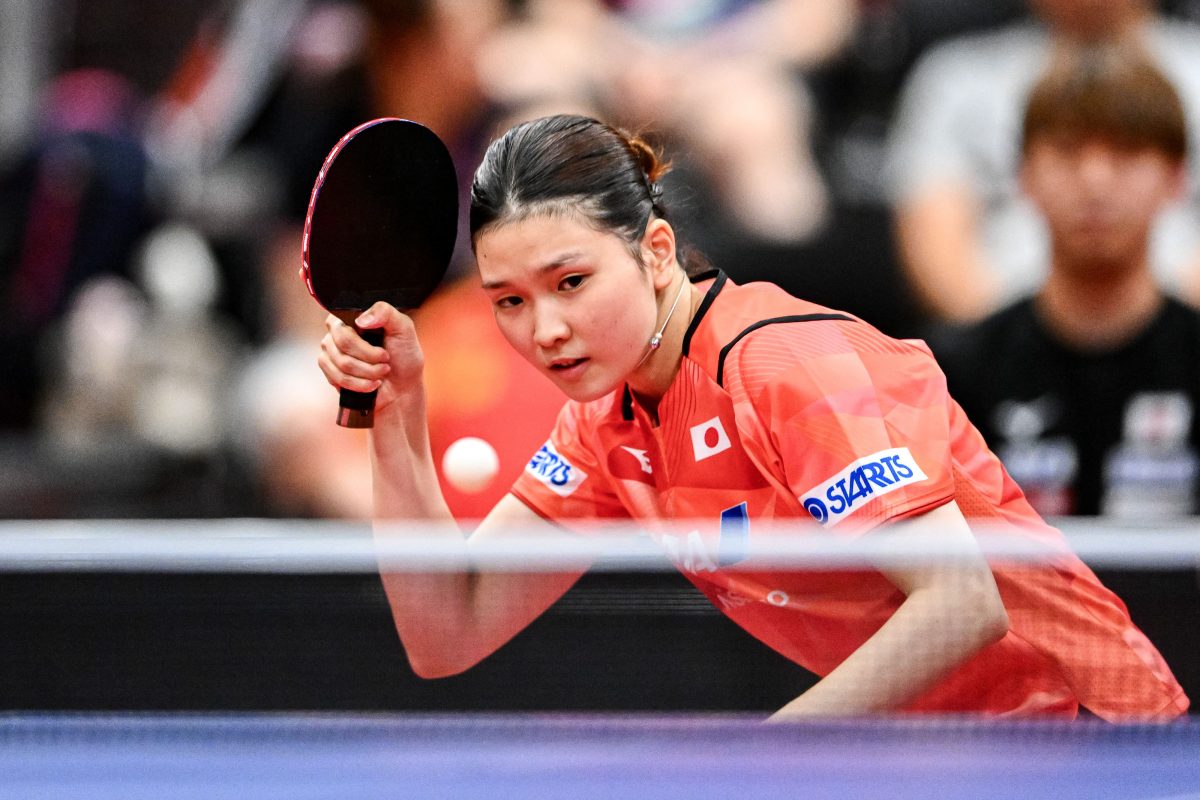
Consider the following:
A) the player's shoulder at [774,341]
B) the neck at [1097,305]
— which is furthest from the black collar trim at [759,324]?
the neck at [1097,305]

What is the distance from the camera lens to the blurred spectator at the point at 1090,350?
3.63 m

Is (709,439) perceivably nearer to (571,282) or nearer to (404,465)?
(571,282)

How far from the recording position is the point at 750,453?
6.88ft

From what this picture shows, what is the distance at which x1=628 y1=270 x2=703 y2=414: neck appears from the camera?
2.25 metres

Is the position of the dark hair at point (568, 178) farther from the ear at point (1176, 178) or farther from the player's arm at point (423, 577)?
the ear at point (1176, 178)

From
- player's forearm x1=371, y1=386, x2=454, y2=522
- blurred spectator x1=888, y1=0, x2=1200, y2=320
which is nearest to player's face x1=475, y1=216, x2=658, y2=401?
player's forearm x1=371, y1=386, x2=454, y2=522

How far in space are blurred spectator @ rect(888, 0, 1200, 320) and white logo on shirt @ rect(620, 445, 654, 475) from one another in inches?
81.6

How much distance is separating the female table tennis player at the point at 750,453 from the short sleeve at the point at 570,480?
0.10m

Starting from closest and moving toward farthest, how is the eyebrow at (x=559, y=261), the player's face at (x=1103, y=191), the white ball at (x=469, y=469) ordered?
the eyebrow at (x=559, y=261)
the white ball at (x=469, y=469)
the player's face at (x=1103, y=191)

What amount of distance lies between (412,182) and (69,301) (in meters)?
3.62

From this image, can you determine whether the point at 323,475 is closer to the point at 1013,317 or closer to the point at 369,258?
the point at 1013,317

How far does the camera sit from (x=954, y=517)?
6.47ft

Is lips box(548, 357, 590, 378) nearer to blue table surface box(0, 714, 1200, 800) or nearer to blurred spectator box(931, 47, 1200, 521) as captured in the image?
blue table surface box(0, 714, 1200, 800)

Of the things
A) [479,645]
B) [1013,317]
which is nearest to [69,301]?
[1013,317]
